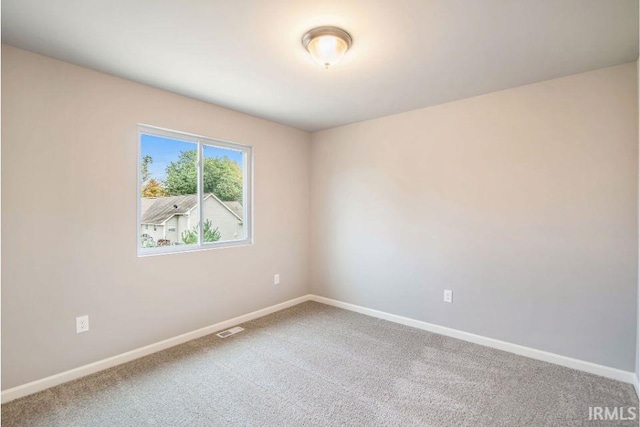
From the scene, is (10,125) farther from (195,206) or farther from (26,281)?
(195,206)

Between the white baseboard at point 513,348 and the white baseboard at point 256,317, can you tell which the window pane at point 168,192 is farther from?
the white baseboard at point 513,348

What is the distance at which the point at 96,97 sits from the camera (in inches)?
96.5

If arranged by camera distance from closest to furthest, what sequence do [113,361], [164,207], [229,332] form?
1. [113,361]
2. [164,207]
3. [229,332]

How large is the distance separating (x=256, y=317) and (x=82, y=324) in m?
1.70

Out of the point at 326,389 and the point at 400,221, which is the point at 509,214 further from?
the point at 326,389

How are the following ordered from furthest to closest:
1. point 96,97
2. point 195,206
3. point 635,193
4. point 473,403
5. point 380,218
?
point 380,218 → point 195,206 → point 96,97 → point 635,193 → point 473,403

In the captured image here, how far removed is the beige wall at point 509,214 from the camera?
7.74 ft

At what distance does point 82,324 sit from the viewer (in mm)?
2379

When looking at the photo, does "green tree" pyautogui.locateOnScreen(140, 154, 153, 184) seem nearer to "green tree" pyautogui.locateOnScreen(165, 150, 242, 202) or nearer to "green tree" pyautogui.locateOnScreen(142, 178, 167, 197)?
"green tree" pyautogui.locateOnScreen(142, 178, 167, 197)

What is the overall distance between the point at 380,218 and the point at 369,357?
156cm

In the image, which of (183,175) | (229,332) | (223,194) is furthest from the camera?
(223,194)

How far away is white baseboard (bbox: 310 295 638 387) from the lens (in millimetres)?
2344

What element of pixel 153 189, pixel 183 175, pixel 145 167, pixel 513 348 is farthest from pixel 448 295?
pixel 145 167

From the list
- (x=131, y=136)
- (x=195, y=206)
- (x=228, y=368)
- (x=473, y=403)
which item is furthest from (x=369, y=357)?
(x=131, y=136)
